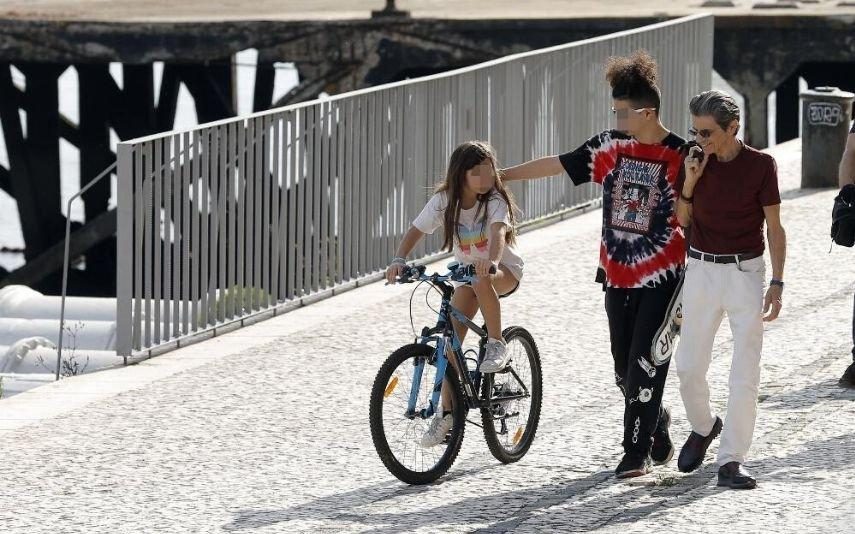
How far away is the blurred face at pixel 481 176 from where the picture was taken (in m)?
7.38

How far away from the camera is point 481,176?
738 centimetres

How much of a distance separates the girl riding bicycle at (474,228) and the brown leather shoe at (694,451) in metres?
0.78

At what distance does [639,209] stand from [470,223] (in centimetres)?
66

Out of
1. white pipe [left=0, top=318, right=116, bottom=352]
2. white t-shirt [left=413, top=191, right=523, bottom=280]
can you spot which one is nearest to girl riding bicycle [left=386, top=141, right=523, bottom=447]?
white t-shirt [left=413, top=191, right=523, bottom=280]

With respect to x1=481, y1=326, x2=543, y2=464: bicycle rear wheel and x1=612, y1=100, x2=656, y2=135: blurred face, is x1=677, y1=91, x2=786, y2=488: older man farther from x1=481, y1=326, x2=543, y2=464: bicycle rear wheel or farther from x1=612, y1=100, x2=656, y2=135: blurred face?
x1=481, y1=326, x2=543, y2=464: bicycle rear wheel

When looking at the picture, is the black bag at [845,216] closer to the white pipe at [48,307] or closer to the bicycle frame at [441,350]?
the bicycle frame at [441,350]

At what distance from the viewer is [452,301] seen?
299 inches

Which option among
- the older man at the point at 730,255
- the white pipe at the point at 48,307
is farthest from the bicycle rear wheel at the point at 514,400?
the white pipe at the point at 48,307

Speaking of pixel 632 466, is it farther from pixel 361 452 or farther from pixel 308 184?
pixel 308 184

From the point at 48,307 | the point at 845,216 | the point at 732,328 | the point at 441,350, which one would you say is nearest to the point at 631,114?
the point at 732,328

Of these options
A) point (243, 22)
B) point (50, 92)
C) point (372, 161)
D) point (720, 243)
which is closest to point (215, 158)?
point (372, 161)

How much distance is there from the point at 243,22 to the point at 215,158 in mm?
13987

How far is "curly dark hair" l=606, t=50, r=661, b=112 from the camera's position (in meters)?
7.17

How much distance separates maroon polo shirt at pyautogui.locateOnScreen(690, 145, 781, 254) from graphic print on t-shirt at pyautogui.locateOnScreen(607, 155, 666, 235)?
0.68ft
